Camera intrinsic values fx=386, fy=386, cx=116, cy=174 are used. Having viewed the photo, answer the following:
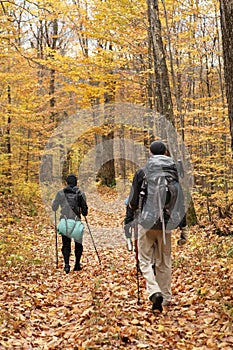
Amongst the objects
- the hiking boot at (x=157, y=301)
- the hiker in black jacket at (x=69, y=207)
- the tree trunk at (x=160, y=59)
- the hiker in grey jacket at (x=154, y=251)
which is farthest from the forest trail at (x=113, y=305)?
the tree trunk at (x=160, y=59)

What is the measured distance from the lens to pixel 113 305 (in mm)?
5582

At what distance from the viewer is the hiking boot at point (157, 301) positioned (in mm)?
5230

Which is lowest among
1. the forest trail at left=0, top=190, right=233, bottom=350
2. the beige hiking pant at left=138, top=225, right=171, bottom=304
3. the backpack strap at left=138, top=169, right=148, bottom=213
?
the forest trail at left=0, top=190, right=233, bottom=350

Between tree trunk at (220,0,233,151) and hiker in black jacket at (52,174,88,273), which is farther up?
tree trunk at (220,0,233,151)

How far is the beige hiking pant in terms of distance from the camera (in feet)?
18.1

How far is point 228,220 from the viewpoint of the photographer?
11.3 meters

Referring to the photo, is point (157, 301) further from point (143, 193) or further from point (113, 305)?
point (143, 193)

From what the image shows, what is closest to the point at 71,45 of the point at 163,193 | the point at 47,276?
the point at 47,276

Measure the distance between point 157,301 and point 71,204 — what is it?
4.09 metres

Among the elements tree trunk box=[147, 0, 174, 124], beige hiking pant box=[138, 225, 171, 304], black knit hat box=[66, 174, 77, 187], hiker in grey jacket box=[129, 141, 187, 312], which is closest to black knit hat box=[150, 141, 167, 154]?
hiker in grey jacket box=[129, 141, 187, 312]

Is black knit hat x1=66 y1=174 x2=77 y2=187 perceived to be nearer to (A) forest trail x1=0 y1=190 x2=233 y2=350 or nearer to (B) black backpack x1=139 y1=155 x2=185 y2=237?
(A) forest trail x1=0 y1=190 x2=233 y2=350

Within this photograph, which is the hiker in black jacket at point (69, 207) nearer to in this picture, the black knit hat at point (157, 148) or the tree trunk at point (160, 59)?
the black knit hat at point (157, 148)

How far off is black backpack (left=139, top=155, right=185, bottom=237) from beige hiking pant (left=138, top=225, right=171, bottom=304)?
213 mm

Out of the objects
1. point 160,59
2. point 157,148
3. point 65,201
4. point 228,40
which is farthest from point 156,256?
point 160,59
